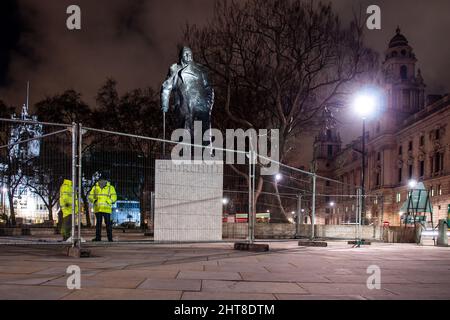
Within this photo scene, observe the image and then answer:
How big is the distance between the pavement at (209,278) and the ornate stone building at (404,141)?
5470 cm

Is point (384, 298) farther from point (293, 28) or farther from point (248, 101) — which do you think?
point (248, 101)

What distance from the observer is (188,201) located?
40.5 feet

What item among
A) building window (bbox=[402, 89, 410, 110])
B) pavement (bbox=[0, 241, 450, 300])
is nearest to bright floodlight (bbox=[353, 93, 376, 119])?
pavement (bbox=[0, 241, 450, 300])

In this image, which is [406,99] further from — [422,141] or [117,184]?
[117,184]

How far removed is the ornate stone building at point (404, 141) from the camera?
69812mm

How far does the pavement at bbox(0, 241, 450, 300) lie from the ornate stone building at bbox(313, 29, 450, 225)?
54.7m

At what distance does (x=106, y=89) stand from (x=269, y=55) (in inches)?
757

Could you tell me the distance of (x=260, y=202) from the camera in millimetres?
19891

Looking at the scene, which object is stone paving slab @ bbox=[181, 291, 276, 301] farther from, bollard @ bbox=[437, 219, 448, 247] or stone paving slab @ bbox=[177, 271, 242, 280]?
bollard @ bbox=[437, 219, 448, 247]

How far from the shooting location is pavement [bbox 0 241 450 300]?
5.29 meters

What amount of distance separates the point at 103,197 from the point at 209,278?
650cm

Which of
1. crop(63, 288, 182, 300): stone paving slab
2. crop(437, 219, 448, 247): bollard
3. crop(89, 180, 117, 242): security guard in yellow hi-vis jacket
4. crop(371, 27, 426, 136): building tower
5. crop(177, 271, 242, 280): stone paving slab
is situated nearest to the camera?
crop(63, 288, 182, 300): stone paving slab

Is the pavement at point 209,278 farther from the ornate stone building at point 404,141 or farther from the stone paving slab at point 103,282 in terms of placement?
the ornate stone building at point 404,141

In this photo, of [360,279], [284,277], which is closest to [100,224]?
[284,277]
